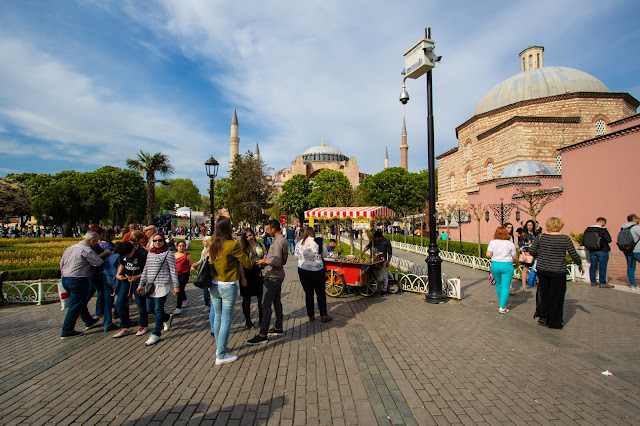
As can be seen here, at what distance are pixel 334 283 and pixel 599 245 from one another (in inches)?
270

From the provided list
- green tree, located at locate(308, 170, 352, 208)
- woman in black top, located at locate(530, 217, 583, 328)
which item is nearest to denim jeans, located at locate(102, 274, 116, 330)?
woman in black top, located at locate(530, 217, 583, 328)

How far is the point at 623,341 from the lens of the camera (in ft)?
15.8

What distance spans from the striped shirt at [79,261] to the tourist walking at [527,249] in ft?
25.9

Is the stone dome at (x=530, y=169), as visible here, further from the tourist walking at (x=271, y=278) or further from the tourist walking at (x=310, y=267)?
the tourist walking at (x=271, y=278)

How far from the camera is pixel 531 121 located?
91.6ft

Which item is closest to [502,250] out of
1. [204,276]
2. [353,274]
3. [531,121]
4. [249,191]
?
[353,274]

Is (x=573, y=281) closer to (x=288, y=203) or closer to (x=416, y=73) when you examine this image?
→ (x=416, y=73)

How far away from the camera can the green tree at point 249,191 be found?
119 feet

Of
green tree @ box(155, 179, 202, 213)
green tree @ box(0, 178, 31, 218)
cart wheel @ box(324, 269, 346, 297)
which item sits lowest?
cart wheel @ box(324, 269, 346, 297)

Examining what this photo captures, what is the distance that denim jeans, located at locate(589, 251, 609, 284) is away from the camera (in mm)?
8570

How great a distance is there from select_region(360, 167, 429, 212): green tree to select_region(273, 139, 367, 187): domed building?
78.2 feet

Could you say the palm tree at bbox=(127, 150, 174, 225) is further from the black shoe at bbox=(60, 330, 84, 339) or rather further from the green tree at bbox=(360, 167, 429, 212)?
the green tree at bbox=(360, 167, 429, 212)

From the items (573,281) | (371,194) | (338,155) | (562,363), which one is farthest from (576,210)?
(338,155)

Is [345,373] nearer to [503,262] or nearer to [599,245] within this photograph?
[503,262]
